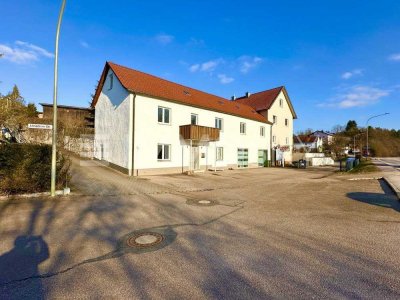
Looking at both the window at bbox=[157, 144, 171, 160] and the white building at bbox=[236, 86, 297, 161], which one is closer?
the window at bbox=[157, 144, 171, 160]

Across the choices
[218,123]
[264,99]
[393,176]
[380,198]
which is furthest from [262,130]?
[380,198]

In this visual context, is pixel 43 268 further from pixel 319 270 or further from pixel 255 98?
pixel 255 98

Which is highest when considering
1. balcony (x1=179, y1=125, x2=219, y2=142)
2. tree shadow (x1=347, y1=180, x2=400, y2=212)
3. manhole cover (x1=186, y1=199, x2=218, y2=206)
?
balcony (x1=179, y1=125, x2=219, y2=142)

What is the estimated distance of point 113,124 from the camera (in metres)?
18.9

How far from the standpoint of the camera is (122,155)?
674 inches

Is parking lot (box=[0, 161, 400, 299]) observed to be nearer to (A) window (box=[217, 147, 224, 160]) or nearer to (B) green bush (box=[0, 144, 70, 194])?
(B) green bush (box=[0, 144, 70, 194])

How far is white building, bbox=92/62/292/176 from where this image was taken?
1661 centimetres

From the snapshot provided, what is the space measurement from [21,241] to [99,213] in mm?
2349

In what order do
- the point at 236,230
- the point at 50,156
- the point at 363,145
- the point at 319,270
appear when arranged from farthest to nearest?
the point at 363,145 < the point at 50,156 < the point at 236,230 < the point at 319,270

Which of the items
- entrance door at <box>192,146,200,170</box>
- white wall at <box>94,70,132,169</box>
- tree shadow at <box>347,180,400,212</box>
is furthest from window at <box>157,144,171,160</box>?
tree shadow at <box>347,180,400,212</box>

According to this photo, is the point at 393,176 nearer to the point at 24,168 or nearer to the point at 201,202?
the point at 201,202

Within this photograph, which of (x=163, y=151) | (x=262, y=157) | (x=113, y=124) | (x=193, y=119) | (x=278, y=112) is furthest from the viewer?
(x=278, y=112)

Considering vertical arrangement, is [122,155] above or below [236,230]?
above

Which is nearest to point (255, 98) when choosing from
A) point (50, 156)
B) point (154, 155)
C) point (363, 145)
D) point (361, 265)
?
point (154, 155)
